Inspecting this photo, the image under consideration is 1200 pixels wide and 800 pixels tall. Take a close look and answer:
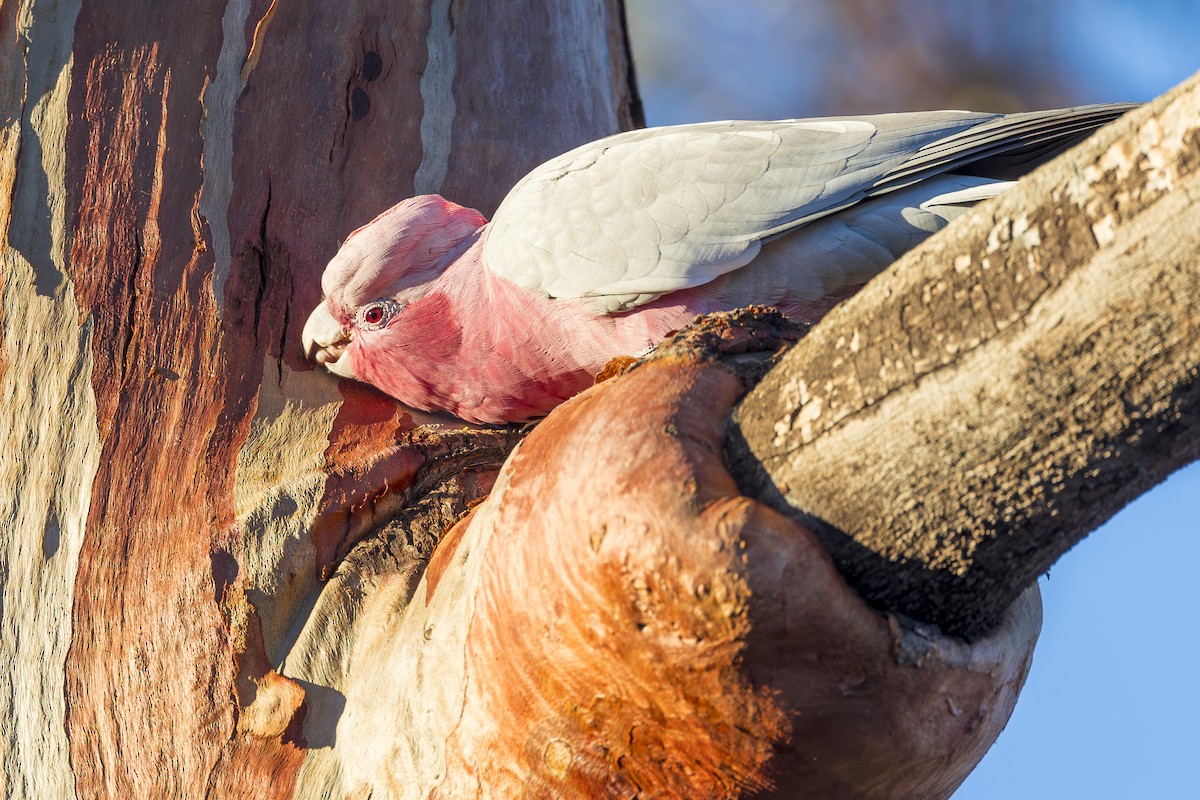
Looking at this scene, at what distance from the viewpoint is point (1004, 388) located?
1099 millimetres

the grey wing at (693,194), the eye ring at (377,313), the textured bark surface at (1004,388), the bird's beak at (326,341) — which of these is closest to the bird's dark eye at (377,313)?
the eye ring at (377,313)

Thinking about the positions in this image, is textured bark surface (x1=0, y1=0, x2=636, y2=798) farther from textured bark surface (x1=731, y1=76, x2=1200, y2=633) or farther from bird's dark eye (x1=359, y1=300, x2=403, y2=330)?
textured bark surface (x1=731, y1=76, x2=1200, y2=633)

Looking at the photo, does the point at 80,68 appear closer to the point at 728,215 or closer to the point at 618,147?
the point at 618,147

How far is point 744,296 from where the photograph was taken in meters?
2.42

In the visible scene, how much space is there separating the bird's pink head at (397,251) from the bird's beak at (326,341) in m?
0.07

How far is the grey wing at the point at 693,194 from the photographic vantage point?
7.87 feet

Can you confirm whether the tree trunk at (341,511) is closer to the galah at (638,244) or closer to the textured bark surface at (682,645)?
the textured bark surface at (682,645)

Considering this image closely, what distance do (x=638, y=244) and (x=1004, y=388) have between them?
141cm

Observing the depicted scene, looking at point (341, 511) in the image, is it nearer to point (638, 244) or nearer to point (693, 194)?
point (638, 244)

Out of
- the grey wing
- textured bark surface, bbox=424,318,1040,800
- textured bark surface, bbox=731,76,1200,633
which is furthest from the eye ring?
textured bark surface, bbox=731,76,1200,633

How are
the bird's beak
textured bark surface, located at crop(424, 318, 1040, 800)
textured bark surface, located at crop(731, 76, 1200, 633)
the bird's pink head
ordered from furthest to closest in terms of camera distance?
the bird's pink head → the bird's beak → textured bark surface, located at crop(424, 318, 1040, 800) → textured bark surface, located at crop(731, 76, 1200, 633)

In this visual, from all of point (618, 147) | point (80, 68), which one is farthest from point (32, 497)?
point (618, 147)

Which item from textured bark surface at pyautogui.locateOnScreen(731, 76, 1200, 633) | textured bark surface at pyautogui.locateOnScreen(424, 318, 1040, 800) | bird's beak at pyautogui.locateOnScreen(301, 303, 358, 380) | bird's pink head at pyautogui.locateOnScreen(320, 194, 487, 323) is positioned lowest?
textured bark surface at pyautogui.locateOnScreen(424, 318, 1040, 800)

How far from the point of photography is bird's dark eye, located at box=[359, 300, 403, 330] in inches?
101
